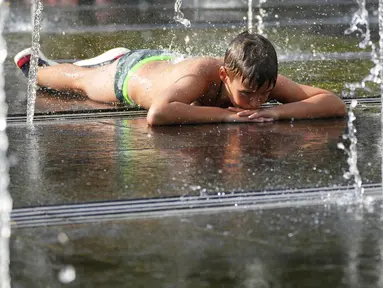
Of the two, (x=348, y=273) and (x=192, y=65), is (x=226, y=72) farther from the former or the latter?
(x=348, y=273)

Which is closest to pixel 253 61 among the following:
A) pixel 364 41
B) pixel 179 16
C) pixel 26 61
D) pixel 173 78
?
pixel 173 78

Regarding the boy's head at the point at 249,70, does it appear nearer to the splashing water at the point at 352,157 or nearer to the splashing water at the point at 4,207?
the splashing water at the point at 352,157

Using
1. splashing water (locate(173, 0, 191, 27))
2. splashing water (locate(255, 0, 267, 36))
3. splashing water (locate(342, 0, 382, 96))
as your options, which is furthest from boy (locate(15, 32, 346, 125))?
splashing water (locate(173, 0, 191, 27))

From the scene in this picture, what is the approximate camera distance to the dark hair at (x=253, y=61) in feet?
16.6

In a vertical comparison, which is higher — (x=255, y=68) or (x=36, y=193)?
(x=255, y=68)

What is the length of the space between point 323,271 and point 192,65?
254cm

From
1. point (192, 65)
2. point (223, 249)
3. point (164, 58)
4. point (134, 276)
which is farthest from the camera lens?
point (164, 58)

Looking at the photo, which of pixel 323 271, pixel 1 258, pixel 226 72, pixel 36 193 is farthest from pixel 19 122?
pixel 323 271

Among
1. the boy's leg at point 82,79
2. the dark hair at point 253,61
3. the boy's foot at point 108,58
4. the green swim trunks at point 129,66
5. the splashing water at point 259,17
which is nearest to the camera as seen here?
the dark hair at point 253,61

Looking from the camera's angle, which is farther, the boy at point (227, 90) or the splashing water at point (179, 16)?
the splashing water at point (179, 16)

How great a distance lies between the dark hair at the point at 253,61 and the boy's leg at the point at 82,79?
1181 mm

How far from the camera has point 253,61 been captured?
5094mm

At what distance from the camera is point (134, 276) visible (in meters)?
3.03

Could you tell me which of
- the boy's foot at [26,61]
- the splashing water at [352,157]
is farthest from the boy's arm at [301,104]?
the boy's foot at [26,61]
